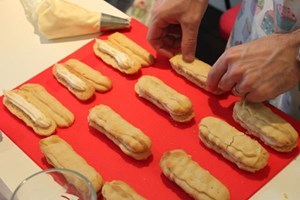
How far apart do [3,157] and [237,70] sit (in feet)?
1.90

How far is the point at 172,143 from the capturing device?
1.12 meters

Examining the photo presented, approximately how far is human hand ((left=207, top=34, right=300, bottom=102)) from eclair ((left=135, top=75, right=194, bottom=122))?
0.41 ft

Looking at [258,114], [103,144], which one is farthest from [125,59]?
[258,114]

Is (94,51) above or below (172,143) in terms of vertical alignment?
above

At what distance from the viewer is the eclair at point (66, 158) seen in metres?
1.00

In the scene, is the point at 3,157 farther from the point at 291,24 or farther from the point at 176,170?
the point at 291,24

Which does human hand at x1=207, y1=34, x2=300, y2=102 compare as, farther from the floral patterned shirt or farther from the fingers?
the floral patterned shirt

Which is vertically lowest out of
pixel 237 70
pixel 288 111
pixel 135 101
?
pixel 288 111

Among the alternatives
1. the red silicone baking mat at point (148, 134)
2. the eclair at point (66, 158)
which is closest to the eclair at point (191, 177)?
the red silicone baking mat at point (148, 134)

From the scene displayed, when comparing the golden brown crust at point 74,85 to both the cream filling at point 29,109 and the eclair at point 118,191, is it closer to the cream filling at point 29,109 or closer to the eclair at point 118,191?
the cream filling at point 29,109

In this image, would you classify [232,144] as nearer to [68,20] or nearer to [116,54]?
[116,54]

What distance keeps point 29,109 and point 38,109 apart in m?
0.02

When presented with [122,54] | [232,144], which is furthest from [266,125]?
[122,54]

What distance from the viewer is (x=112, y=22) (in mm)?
1388
